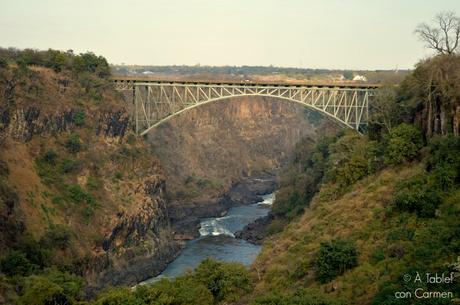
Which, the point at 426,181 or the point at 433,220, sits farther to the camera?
the point at 426,181

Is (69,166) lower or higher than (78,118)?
lower

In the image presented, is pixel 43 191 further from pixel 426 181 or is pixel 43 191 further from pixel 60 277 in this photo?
pixel 426 181

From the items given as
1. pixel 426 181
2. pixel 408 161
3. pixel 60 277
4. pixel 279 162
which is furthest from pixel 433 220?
pixel 279 162

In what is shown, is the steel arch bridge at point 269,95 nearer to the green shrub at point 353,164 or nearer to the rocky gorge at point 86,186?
the rocky gorge at point 86,186

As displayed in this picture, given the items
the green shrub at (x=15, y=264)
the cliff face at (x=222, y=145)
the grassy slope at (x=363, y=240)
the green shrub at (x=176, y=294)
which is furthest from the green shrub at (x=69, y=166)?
the green shrub at (x=176, y=294)

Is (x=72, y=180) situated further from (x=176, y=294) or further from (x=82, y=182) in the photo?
(x=176, y=294)

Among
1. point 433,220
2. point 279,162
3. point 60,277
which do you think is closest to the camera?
point 433,220

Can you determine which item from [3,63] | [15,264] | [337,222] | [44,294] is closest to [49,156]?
[3,63]
